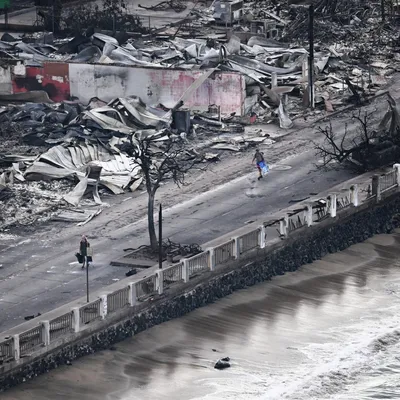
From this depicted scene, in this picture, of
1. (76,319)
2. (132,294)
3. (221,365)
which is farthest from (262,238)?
(76,319)

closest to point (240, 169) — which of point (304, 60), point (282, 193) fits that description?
point (282, 193)

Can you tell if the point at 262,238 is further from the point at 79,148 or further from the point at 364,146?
the point at 79,148

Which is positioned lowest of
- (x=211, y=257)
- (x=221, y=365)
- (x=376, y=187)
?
(x=221, y=365)

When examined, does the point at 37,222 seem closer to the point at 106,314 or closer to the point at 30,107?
the point at 106,314

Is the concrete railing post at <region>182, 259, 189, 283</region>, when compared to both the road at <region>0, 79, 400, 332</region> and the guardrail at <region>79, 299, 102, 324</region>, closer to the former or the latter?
the road at <region>0, 79, 400, 332</region>

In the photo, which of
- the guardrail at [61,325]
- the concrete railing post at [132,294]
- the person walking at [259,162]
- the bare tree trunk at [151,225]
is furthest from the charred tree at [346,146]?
the guardrail at [61,325]

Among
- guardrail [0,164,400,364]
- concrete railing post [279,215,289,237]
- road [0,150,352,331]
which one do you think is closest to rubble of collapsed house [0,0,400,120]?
road [0,150,352,331]

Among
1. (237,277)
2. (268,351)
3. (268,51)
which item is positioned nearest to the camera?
(268,351)
